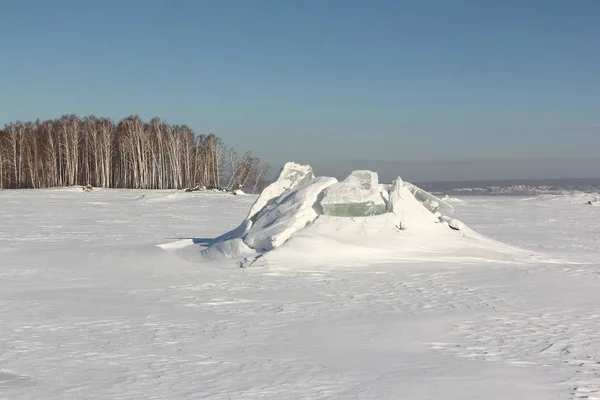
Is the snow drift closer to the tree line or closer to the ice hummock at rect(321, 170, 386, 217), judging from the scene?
the ice hummock at rect(321, 170, 386, 217)

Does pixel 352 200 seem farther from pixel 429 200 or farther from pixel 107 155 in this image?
pixel 107 155

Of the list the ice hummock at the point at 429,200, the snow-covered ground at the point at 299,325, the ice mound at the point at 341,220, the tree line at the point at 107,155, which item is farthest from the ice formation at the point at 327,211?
the tree line at the point at 107,155

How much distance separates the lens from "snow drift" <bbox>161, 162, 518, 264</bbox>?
41.2 ft

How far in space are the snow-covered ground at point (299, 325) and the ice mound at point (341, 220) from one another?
1.59 feet

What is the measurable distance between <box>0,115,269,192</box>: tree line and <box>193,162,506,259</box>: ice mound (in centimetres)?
4266

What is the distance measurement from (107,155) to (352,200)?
147ft

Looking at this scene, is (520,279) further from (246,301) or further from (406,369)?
(406,369)

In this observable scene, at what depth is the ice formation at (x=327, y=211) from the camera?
1285 cm

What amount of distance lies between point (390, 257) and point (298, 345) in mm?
6437

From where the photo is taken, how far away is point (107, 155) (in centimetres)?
5447

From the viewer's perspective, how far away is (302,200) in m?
13.4

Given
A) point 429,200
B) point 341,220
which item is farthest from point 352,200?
point 429,200

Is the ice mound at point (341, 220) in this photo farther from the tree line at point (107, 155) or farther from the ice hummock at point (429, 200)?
the tree line at point (107, 155)

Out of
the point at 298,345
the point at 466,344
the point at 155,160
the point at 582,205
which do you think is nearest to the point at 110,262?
the point at 298,345
